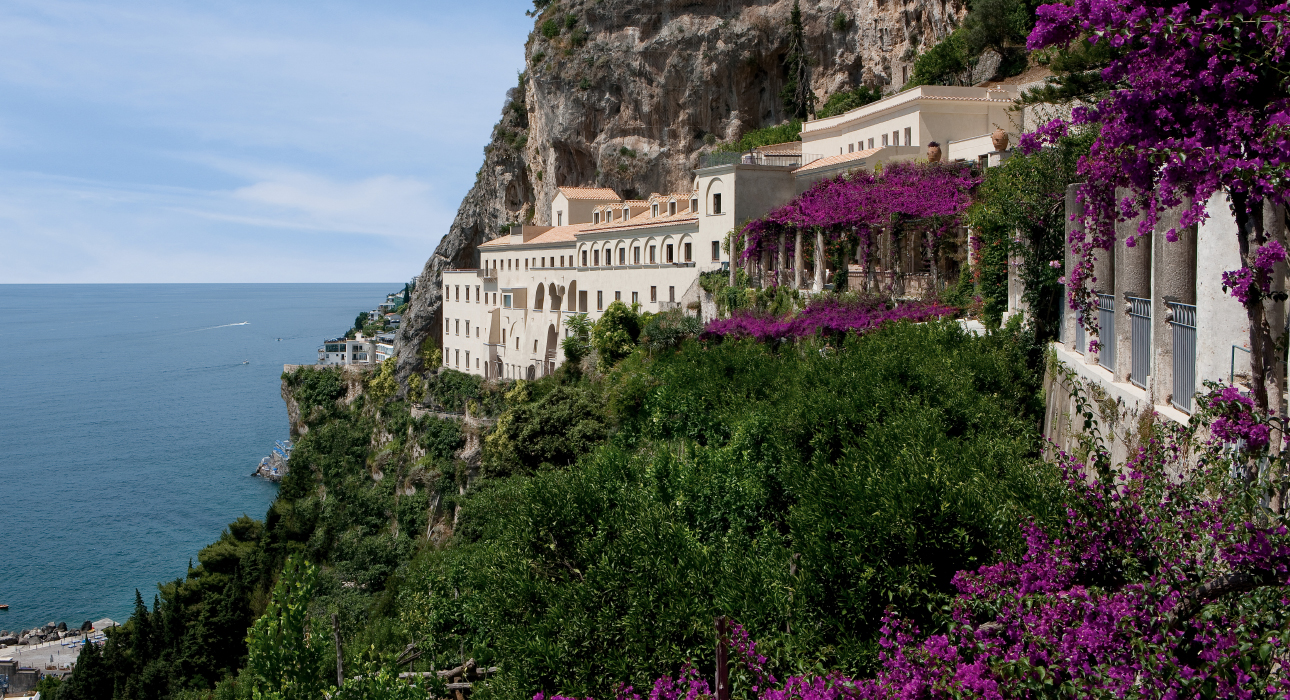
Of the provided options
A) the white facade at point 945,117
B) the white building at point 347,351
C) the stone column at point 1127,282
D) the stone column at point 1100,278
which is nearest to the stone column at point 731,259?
the white facade at point 945,117

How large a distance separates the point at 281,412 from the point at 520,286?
75.7m

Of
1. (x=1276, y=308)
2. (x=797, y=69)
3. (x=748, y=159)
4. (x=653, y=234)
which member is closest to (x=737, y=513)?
(x=1276, y=308)

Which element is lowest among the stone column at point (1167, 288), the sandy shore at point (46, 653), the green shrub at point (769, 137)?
the sandy shore at point (46, 653)

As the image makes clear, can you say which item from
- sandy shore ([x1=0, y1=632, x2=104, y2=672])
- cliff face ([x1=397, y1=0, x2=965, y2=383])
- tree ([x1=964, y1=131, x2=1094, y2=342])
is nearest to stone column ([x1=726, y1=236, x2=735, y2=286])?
tree ([x1=964, y1=131, x2=1094, y2=342])

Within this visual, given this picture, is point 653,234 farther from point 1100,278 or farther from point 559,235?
point 1100,278

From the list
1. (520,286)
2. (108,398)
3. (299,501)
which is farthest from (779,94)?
(108,398)

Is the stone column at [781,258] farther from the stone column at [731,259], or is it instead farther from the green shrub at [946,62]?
the green shrub at [946,62]

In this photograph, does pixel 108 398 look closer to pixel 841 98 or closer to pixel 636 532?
pixel 841 98

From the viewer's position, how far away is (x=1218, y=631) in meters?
6.39

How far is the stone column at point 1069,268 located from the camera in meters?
13.7

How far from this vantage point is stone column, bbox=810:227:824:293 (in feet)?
107

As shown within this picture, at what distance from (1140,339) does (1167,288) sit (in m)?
1.20

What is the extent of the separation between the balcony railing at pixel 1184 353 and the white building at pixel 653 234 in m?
23.1

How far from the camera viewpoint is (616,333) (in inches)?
1612
